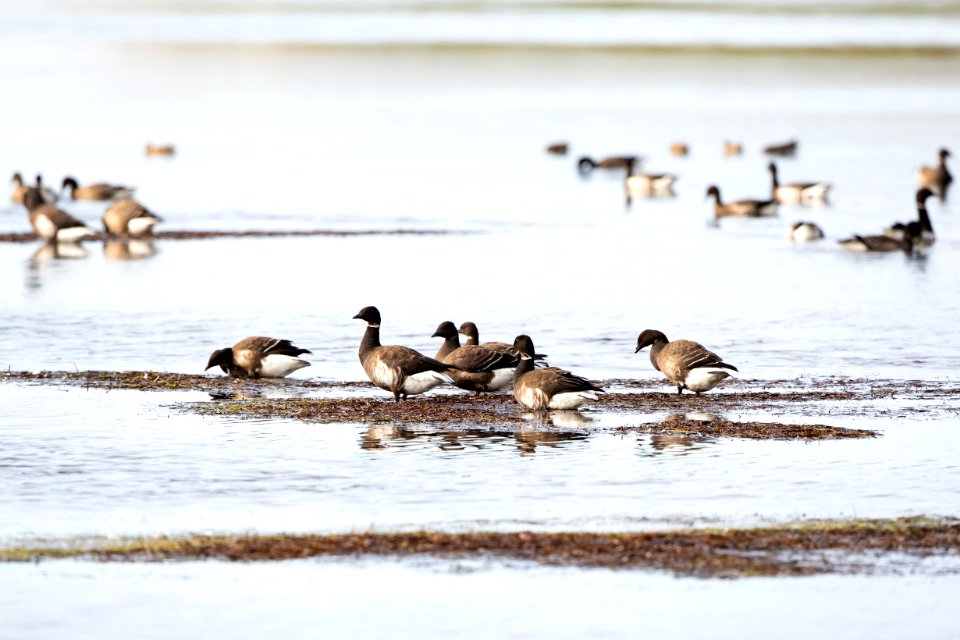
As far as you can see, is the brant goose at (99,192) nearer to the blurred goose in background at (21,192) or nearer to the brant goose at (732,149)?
the blurred goose in background at (21,192)

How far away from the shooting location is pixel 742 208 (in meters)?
43.8

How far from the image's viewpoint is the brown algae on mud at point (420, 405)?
17.2 metres

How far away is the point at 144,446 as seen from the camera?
654 inches

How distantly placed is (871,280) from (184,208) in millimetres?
20104

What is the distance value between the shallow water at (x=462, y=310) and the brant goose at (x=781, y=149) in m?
0.63

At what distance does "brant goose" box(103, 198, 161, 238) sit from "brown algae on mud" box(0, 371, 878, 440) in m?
16.8

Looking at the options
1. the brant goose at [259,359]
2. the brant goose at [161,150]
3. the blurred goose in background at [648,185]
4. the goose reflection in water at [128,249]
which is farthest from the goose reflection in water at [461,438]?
the brant goose at [161,150]

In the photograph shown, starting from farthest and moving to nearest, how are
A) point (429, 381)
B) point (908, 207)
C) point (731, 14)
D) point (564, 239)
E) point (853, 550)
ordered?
point (731, 14) < point (908, 207) < point (564, 239) < point (429, 381) < point (853, 550)

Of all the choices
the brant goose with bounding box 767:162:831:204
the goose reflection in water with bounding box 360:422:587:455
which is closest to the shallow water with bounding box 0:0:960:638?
the goose reflection in water with bounding box 360:422:587:455

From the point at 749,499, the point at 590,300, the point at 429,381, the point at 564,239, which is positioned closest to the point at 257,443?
the point at 429,381

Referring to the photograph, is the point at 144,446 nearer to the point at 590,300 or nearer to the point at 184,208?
the point at 590,300

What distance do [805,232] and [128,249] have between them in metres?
15.3

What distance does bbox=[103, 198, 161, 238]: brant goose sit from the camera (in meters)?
37.5

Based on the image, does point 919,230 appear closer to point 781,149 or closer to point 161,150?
point 781,149
